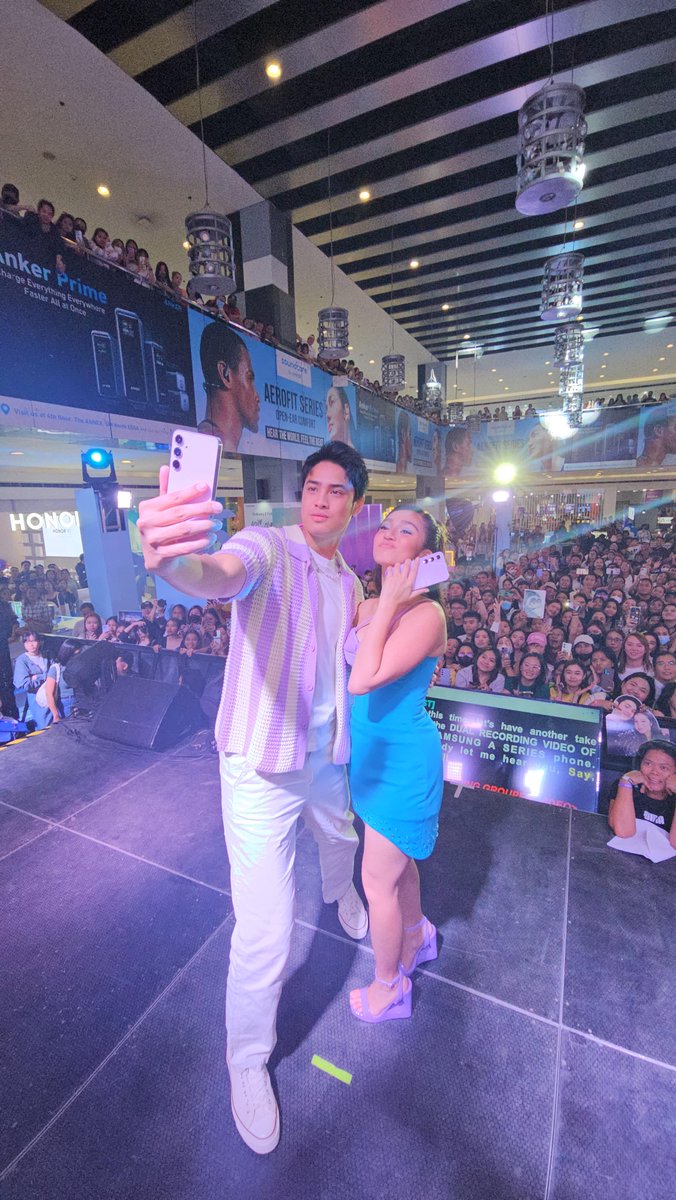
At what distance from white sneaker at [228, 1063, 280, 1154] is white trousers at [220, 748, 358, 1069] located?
5 centimetres

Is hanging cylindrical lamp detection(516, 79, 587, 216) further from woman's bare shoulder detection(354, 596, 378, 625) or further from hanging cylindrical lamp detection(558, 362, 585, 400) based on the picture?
hanging cylindrical lamp detection(558, 362, 585, 400)

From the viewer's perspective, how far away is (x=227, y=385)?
18.6 ft

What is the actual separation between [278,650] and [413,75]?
587cm

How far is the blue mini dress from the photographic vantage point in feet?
5.46

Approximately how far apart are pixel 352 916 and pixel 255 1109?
2.70 feet

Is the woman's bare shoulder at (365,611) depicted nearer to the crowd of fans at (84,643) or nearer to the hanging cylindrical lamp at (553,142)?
the crowd of fans at (84,643)

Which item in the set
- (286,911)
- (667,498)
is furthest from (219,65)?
(667,498)

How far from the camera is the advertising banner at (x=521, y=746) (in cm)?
312

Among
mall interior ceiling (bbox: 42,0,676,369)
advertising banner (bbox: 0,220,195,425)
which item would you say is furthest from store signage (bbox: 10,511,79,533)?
advertising banner (bbox: 0,220,195,425)

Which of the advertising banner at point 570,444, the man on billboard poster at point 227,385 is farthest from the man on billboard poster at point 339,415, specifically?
the advertising banner at point 570,444

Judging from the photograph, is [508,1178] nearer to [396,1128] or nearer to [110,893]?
[396,1128]

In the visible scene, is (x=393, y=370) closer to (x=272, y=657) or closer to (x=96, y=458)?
(x=96, y=458)

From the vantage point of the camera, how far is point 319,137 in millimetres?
5297

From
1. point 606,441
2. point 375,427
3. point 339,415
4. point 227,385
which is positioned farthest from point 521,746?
point 606,441
